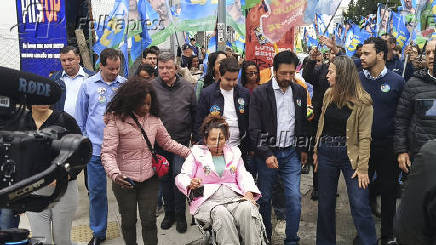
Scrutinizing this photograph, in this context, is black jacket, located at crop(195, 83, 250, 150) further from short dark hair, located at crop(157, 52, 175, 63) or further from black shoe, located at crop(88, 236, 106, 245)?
black shoe, located at crop(88, 236, 106, 245)

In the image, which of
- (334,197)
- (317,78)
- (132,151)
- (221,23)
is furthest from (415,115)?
(221,23)

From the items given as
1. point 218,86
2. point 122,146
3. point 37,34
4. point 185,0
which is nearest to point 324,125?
point 218,86

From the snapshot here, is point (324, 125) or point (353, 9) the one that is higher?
point (353, 9)

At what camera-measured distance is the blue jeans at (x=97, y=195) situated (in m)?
4.00

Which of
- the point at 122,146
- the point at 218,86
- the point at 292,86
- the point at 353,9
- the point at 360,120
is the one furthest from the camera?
the point at 353,9

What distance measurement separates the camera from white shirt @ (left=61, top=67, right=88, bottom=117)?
4395 mm

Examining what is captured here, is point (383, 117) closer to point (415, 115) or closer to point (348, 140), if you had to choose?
point (415, 115)

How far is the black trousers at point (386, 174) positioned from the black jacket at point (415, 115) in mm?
274

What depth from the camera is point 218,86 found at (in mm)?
4281

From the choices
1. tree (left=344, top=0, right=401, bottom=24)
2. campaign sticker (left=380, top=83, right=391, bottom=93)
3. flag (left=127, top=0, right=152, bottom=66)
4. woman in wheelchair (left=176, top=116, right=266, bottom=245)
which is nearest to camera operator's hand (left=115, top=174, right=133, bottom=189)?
woman in wheelchair (left=176, top=116, right=266, bottom=245)

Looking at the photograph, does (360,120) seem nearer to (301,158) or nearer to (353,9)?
(301,158)

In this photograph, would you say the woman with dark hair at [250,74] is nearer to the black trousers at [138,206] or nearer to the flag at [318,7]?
the flag at [318,7]

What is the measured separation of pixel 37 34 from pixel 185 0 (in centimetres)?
329

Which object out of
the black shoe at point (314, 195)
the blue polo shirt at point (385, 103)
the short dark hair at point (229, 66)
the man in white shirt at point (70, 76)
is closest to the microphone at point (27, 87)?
the short dark hair at point (229, 66)
